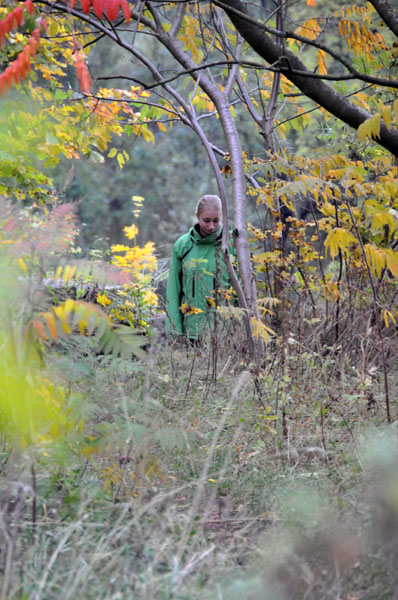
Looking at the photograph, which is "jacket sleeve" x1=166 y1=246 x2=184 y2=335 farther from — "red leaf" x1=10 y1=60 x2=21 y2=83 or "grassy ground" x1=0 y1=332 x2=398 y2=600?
"red leaf" x1=10 y1=60 x2=21 y2=83

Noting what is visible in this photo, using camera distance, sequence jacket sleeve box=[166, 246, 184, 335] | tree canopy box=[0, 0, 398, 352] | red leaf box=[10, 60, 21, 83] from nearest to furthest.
Answer: red leaf box=[10, 60, 21, 83]
tree canopy box=[0, 0, 398, 352]
jacket sleeve box=[166, 246, 184, 335]

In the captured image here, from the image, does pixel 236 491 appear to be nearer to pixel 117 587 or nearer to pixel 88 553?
pixel 88 553

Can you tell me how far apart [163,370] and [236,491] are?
2217mm

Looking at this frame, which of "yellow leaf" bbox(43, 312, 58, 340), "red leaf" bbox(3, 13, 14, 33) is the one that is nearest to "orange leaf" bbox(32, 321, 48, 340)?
"yellow leaf" bbox(43, 312, 58, 340)

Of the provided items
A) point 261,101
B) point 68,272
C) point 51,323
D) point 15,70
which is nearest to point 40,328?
point 51,323

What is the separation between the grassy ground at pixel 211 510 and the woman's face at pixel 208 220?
258 cm

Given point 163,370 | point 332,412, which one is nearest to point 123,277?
point 332,412

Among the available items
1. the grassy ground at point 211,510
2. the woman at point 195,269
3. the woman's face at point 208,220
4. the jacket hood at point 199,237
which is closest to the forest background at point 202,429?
the grassy ground at point 211,510

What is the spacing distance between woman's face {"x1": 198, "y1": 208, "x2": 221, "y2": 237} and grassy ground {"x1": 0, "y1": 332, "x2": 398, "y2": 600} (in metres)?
2.58

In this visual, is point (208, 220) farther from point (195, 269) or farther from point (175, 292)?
point (175, 292)

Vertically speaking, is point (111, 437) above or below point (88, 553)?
above

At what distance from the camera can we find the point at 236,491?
2.60 meters

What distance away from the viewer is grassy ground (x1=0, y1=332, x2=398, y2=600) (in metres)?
1.81

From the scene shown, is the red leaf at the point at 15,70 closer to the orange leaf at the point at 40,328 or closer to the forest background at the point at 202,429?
the forest background at the point at 202,429
